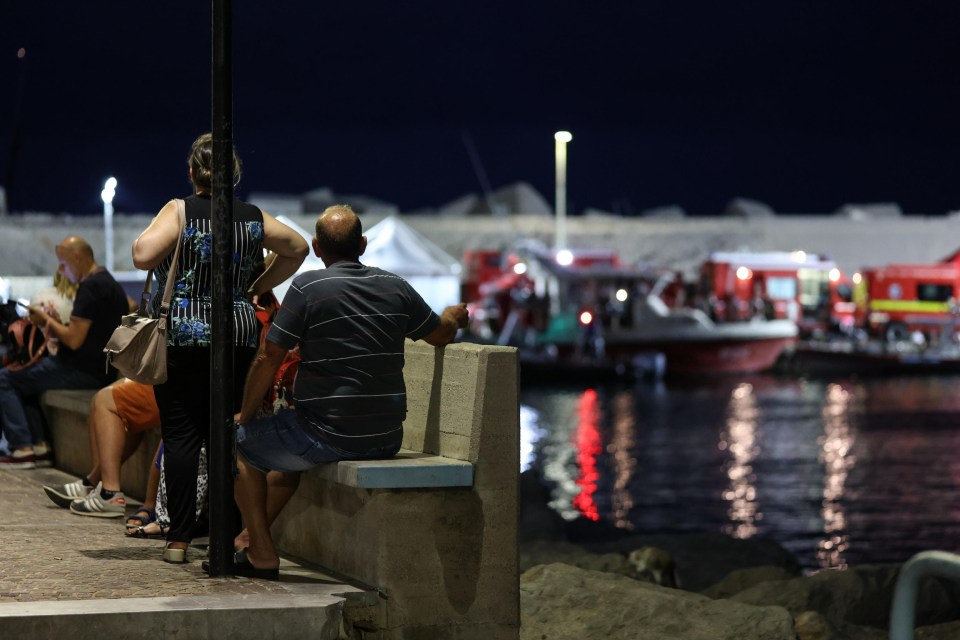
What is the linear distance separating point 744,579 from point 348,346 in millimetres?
6991

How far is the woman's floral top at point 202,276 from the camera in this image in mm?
6871

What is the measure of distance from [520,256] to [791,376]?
41.2 ft

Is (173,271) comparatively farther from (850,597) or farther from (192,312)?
(850,597)

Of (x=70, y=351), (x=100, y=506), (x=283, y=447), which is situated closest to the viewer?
(x=283, y=447)

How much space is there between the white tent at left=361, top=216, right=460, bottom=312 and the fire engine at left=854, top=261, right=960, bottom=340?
65.1 feet

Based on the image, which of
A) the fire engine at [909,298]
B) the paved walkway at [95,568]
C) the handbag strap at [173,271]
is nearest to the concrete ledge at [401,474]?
the paved walkway at [95,568]

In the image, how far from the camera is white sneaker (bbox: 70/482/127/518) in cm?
852

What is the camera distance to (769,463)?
24516mm

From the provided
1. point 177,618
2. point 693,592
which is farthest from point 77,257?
point 693,592

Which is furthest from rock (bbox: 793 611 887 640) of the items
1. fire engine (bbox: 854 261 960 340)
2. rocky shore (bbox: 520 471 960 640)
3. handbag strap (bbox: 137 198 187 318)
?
fire engine (bbox: 854 261 960 340)

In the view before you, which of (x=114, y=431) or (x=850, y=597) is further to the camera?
(x=850, y=597)

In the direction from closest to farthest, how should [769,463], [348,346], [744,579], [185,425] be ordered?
[348,346], [185,425], [744,579], [769,463]

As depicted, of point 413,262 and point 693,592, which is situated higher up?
point 413,262

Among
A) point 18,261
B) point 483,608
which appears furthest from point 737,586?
point 18,261
